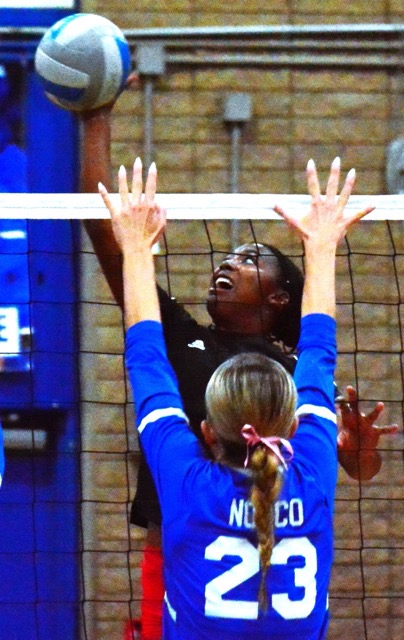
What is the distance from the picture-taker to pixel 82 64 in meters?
4.18

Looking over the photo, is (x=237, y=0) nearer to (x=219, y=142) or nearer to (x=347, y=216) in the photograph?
(x=219, y=142)

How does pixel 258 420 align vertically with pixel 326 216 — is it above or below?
below

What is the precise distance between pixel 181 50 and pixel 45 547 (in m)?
2.51

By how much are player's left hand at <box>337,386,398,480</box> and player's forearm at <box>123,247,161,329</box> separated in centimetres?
101

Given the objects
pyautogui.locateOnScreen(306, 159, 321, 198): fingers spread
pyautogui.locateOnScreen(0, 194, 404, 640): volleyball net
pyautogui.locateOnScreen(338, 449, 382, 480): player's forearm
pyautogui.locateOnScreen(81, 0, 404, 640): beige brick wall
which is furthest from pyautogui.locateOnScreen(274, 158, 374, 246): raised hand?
pyautogui.locateOnScreen(81, 0, 404, 640): beige brick wall

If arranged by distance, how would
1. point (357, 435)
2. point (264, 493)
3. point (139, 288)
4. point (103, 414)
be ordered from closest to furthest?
point (264, 493) < point (139, 288) < point (357, 435) < point (103, 414)

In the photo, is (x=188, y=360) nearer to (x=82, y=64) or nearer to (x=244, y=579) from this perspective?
(x=82, y=64)

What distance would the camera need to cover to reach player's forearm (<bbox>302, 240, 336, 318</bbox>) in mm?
3170

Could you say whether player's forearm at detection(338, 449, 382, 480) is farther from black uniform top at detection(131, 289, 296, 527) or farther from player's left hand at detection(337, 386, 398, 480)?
black uniform top at detection(131, 289, 296, 527)

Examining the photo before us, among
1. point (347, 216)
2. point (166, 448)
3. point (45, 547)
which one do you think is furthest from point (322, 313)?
point (45, 547)

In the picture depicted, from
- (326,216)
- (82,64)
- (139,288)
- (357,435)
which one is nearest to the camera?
(139,288)

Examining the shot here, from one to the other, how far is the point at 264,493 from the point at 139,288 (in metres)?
0.62

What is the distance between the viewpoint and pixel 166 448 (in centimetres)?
292

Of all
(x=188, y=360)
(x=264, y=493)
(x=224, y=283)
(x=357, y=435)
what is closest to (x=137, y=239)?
(x=264, y=493)
